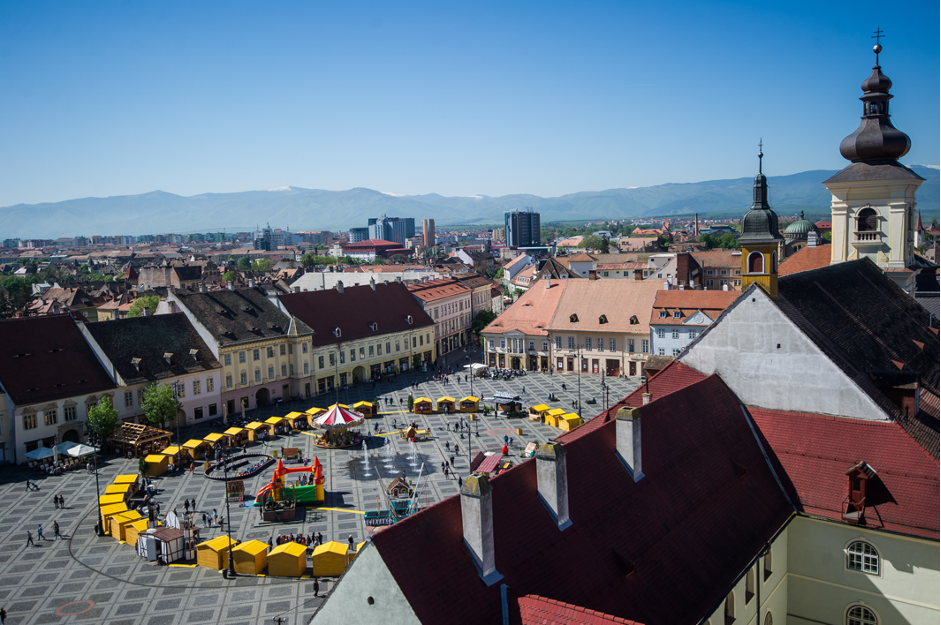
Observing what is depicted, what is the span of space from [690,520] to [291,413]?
48435 millimetres

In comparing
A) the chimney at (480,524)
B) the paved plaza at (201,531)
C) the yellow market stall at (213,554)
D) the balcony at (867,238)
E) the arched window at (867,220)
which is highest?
the arched window at (867,220)

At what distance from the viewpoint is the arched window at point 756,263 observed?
98.0 feet

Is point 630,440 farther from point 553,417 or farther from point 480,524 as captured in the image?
point 553,417

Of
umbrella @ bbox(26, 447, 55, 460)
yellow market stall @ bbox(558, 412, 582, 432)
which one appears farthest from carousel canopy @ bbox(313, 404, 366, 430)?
umbrella @ bbox(26, 447, 55, 460)

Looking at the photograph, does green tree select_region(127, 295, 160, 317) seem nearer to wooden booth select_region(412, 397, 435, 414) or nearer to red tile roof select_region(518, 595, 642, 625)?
wooden booth select_region(412, 397, 435, 414)

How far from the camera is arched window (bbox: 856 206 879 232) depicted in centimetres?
4588

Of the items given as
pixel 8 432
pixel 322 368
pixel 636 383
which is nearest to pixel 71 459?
pixel 8 432

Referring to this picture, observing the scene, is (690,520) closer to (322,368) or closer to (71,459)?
(71,459)

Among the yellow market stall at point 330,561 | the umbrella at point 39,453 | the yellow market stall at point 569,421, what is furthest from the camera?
the yellow market stall at point 569,421

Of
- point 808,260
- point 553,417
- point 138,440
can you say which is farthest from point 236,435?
point 808,260

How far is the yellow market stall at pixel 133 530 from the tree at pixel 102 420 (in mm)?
19373

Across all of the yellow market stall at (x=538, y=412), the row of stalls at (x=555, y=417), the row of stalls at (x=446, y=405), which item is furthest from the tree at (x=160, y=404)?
the row of stalls at (x=555, y=417)

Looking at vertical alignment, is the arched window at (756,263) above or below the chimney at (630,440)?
above

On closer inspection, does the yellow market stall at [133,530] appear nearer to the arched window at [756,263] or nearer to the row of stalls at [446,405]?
the row of stalls at [446,405]
